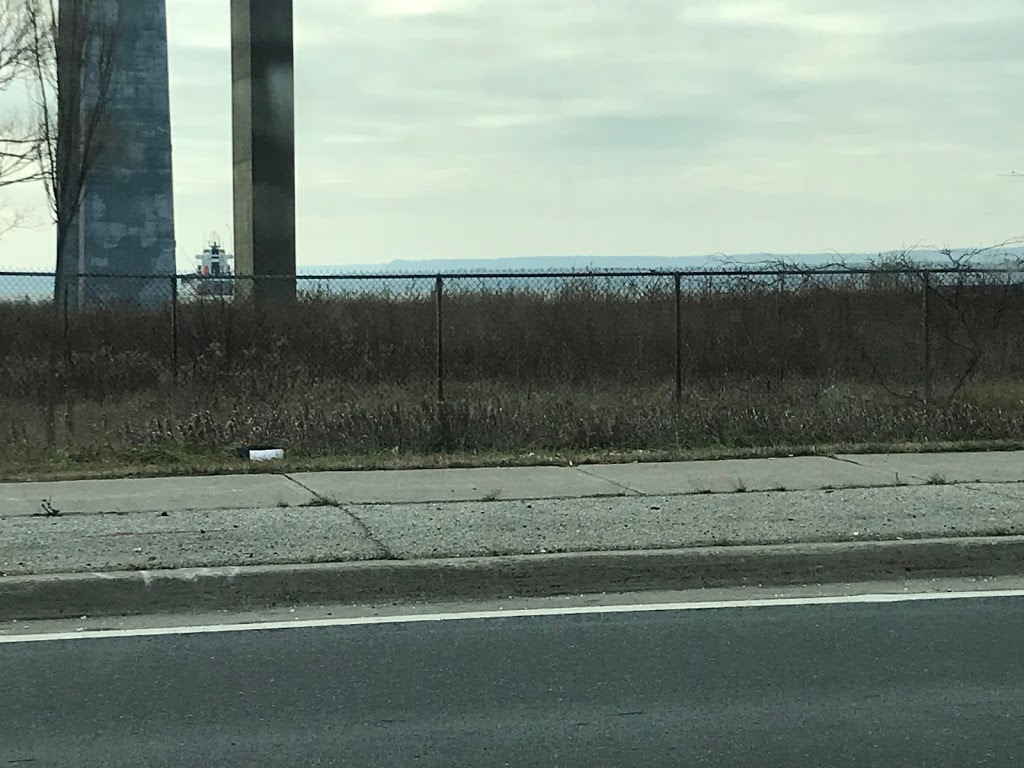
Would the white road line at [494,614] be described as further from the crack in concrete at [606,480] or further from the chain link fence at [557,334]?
the chain link fence at [557,334]

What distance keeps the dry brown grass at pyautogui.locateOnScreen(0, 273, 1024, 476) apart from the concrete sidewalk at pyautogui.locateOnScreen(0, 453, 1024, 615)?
1.23 m

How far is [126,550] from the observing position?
7.64 metres

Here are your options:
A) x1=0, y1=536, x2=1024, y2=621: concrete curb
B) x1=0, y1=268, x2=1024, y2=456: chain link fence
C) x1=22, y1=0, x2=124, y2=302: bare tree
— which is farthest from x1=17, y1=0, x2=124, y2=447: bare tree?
x1=0, y1=536, x2=1024, y2=621: concrete curb

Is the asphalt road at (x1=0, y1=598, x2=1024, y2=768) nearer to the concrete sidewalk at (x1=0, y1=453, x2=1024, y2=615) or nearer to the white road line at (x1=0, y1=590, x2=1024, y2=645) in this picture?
the white road line at (x1=0, y1=590, x2=1024, y2=645)

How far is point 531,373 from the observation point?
16625mm

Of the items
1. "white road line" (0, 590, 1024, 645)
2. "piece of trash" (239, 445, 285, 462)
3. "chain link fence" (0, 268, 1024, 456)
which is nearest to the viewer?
"white road line" (0, 590, 1024, 645)

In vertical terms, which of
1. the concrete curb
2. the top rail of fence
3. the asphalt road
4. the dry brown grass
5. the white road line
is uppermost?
the top rail of fence

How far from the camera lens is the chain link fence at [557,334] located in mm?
15789

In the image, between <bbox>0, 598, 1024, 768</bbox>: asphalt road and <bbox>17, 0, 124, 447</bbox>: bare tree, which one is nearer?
<bbox>0, 598, 1024, 768</bbox>: asphalt road

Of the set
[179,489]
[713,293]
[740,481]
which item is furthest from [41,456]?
[713,293]

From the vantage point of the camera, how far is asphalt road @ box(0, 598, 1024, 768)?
473 centimetres

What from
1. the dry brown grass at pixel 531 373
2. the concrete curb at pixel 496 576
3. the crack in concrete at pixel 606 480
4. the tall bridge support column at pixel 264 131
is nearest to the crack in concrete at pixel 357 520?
the concrete curb at pixel 496 576

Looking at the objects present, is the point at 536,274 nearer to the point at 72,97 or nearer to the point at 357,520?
the point at 357,520

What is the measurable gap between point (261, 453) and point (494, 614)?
545 centimetres
